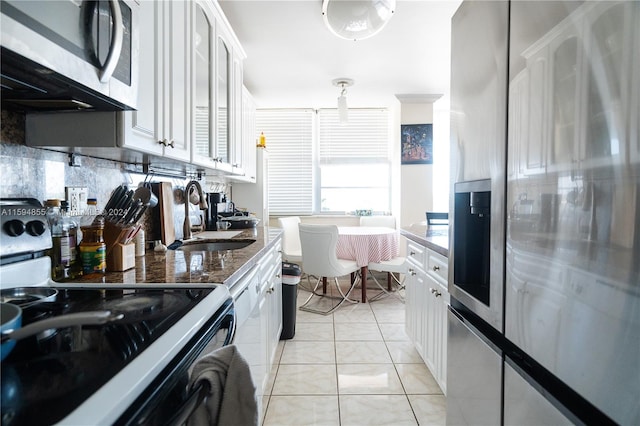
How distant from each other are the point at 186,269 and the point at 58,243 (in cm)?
41

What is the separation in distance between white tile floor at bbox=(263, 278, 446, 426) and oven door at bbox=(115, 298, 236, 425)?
130 cm

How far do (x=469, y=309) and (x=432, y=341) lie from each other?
2.80 feet

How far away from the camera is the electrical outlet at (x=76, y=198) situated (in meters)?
1.32

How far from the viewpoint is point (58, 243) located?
3.68 feet

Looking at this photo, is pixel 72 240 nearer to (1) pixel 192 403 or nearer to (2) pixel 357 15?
(1) pixel 192 403

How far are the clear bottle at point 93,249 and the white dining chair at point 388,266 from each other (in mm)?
2455

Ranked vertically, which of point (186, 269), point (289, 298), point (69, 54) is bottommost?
point (289, 298)

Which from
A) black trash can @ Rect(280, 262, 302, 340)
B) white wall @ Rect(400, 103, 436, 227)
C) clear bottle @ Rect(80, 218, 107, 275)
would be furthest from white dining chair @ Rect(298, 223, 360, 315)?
clear bottle @ Rect(80, 218, 107, 275)

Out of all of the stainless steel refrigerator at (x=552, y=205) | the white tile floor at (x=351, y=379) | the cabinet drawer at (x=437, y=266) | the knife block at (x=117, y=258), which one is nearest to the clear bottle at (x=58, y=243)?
the knife block at (x=117, y=258)

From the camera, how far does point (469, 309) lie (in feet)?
4.11

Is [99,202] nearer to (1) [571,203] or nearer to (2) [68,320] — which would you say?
(2) [68,320]

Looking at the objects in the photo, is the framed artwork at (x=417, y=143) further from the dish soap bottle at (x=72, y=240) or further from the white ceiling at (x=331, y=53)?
the dish soap bottle at (x=72, y=240)

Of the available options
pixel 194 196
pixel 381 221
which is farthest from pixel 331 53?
pixel 381 221

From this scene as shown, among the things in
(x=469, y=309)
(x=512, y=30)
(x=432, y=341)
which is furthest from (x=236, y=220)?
(x=512, y=30)
